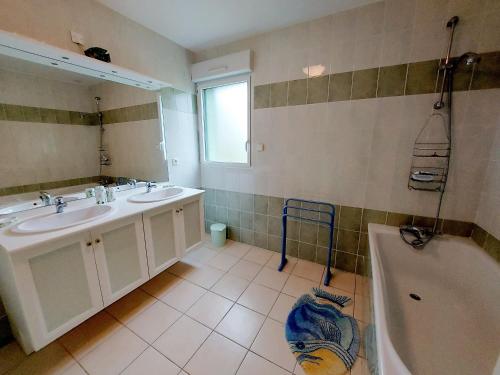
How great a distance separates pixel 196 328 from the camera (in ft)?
4.83

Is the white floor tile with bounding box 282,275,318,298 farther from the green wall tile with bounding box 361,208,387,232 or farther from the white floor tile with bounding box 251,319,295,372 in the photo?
the green wall tile with bounding box 361,208,387,232

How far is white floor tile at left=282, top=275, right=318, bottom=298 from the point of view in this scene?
1814 millimetres

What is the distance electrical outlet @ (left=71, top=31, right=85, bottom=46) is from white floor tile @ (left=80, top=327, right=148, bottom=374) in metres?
2.17

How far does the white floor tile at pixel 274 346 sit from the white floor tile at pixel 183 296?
65cm

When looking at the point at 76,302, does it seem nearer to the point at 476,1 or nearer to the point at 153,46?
the point at 153,46

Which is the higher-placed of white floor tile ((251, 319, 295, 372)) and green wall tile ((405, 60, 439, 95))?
green wall tile ((405, 60, 439, 95))

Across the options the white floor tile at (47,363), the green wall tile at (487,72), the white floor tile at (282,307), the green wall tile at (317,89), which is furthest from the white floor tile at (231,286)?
the green wall tile at (487,72)

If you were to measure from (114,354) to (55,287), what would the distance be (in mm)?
579

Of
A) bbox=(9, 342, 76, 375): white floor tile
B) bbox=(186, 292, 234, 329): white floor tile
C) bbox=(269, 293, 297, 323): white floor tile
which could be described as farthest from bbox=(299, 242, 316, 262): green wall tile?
bbox=(9, 342, 76, 375): white floor tile

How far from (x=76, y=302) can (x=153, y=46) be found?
233 cm

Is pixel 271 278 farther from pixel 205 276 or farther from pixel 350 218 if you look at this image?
pixel 350 218

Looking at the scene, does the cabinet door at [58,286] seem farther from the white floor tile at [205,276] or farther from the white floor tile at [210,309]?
the white floor tile at [205,276]

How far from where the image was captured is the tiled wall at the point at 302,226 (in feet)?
5.98

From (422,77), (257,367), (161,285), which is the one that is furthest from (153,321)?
(422,77)
